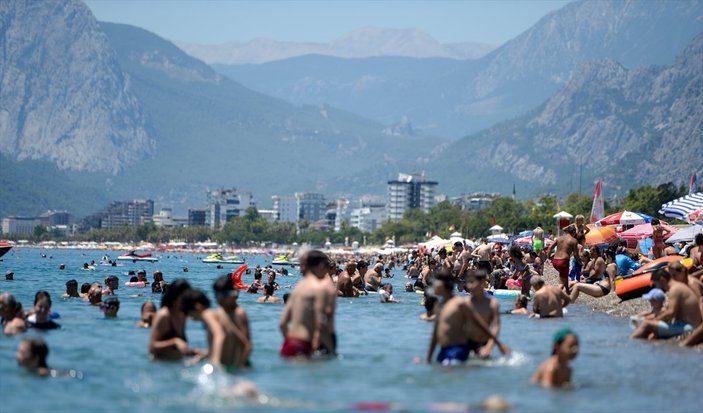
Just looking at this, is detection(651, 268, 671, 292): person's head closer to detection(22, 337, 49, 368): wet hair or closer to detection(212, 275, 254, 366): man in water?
detection(212, 275, 254, 366): man in water

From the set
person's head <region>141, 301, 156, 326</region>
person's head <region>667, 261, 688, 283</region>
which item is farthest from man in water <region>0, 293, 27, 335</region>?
person's head <region>667, 261, 688, 283</region>

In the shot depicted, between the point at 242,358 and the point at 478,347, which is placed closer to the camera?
the point at 242,358

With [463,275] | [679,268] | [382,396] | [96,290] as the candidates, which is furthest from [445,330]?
[463,275]

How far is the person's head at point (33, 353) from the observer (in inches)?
758

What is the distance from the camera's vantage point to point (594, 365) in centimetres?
2177

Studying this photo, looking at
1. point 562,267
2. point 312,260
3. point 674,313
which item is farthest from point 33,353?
point 562,267

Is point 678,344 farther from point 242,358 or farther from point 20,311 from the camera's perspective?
point 20,311

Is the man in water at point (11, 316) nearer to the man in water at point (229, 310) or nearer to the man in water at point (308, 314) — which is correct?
the man in water at point (308, 314)

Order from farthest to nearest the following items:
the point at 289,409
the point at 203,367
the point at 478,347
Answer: the point at 478,347, the point at 203,367, the point at 289,409

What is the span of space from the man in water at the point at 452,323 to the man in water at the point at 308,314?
5.71 feet

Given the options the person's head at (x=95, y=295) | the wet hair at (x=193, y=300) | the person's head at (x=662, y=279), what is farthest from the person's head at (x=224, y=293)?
the person's head at (x=95, y=295)

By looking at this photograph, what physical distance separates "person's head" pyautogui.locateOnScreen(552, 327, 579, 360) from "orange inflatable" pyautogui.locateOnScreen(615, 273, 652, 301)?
1327 cm

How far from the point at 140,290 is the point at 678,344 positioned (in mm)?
28220

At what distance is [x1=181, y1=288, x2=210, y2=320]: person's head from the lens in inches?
731
